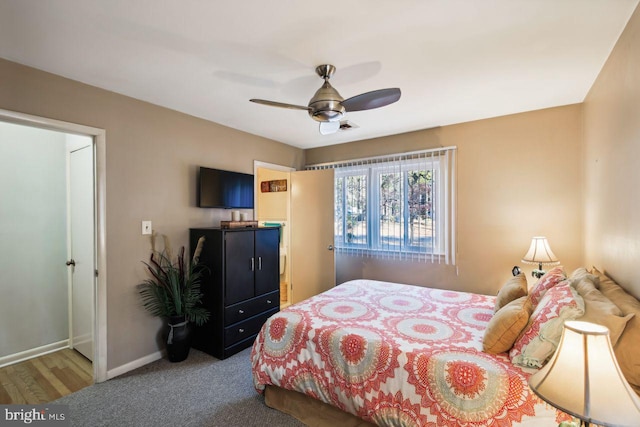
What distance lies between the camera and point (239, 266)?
2936 mm

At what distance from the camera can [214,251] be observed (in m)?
2.85

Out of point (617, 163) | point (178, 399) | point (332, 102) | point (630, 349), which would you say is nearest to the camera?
point (630, 349)

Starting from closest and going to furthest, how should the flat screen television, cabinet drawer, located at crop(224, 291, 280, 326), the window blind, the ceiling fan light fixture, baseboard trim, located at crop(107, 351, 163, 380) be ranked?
the ceiling fan light fixture
baseboard trim, located at crop(107, 351, 163, 380)
cabinet drawer, located at crop(224, 291, 280, 326)
the flat screen television
the window blind

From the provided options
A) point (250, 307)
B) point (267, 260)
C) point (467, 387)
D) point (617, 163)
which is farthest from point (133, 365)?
point (617, 163)

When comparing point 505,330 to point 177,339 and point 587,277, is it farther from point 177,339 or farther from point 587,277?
point 177,339

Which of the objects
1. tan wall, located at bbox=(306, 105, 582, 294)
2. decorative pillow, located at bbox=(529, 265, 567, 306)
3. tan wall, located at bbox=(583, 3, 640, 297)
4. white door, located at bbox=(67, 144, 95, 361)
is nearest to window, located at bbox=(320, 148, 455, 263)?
tan wall, located at bbox=(306, 105, 582, 294)

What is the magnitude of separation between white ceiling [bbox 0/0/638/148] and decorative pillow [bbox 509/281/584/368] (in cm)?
152

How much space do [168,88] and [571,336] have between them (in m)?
2.95

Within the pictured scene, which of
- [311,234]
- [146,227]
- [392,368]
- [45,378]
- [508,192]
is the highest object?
[508,192]

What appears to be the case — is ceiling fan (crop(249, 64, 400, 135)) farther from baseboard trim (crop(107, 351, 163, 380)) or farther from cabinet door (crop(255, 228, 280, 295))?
baseboard trim (crop(107, 351, 163, 380))

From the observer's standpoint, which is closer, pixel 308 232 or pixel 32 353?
pixel 32 353

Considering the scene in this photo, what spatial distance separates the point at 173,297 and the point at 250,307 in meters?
0.77

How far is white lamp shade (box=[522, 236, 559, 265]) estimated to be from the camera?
2.63 metres

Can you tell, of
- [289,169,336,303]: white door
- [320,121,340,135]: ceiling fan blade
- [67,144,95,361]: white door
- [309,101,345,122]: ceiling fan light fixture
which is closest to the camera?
[309,101,345,122]: ceiling fan light fixture
